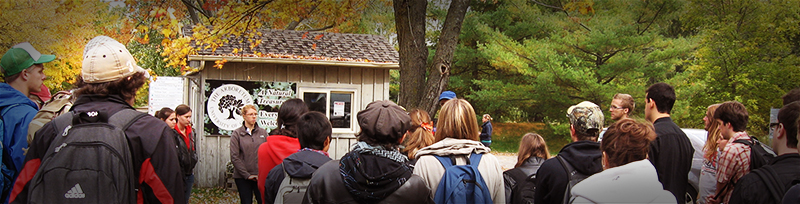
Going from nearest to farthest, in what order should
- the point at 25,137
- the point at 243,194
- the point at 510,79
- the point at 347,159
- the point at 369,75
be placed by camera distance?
the point at 347,159 < the point at 25,137 < the point at 243,194 < the point at 369,75 < the point at 510,79

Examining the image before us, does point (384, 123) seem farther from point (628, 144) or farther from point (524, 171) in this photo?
point (524, 171)

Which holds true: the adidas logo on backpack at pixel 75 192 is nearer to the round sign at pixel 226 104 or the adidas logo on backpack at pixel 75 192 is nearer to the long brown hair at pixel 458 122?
the long brown hair at pixel 458 122

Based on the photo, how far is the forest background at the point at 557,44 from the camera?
1392 cm

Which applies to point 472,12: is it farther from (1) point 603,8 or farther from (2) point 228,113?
(2) point 228,113

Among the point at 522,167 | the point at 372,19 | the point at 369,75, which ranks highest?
the point at 372,19

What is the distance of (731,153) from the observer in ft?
13.1

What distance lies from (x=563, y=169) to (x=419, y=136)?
4.66ft

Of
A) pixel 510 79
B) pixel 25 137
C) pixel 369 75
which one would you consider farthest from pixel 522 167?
pixel 510 79

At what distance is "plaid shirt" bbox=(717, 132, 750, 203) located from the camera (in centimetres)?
392

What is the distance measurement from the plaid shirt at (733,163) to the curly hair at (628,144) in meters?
2.03

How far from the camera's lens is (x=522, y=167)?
4.03 meters

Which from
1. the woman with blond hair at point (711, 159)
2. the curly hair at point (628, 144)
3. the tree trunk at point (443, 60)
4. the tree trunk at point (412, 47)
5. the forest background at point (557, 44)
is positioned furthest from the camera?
the forest background at point (557, 44)

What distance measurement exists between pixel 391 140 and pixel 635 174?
4.25ft

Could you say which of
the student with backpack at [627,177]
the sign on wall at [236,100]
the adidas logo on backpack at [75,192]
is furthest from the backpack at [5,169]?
the sign on wall at [236,100]
